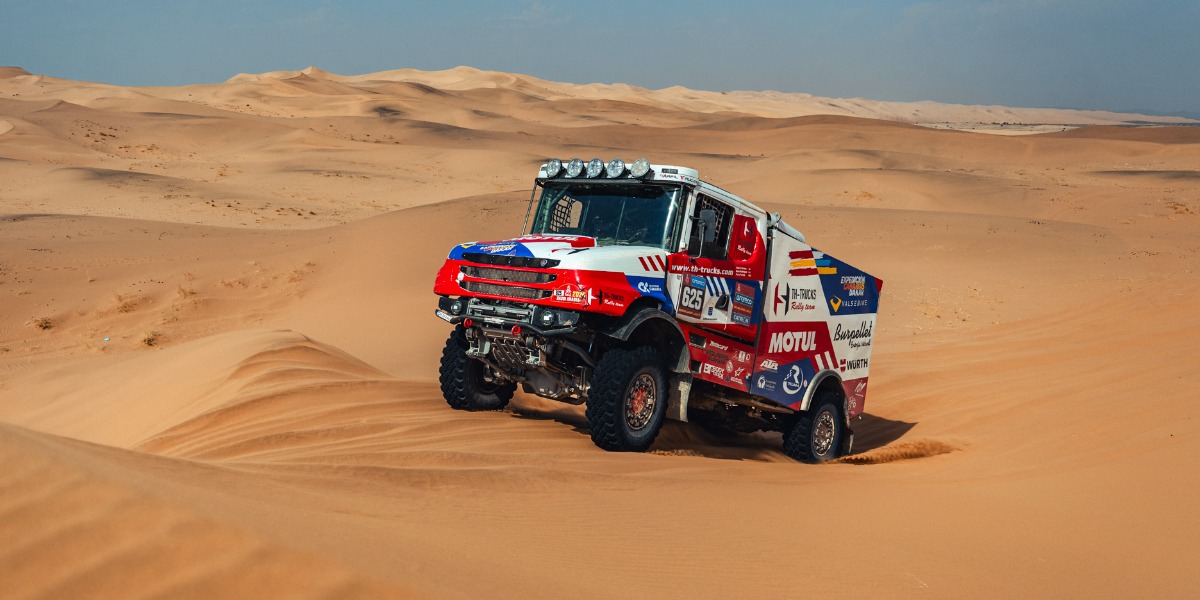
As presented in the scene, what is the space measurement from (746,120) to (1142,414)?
69.9 m

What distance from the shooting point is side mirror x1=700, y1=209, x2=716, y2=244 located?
879 centimetres

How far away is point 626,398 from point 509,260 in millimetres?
1485

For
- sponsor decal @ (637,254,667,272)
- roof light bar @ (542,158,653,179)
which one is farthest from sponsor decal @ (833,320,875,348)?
roof light bar @ (542,158,653,179)

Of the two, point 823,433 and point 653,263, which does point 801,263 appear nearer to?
point 823,433

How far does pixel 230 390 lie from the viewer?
9.80m

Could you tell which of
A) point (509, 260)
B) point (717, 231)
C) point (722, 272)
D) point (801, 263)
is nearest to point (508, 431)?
point (509, 260)

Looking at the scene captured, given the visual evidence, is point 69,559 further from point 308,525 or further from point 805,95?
point 805,95

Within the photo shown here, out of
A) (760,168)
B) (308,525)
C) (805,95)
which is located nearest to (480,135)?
(760,168)

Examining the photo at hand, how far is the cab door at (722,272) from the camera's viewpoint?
8594 mm

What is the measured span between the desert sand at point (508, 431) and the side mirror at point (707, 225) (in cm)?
187

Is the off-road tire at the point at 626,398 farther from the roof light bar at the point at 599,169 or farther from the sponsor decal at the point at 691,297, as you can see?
the roof light bar at the point at 599,169

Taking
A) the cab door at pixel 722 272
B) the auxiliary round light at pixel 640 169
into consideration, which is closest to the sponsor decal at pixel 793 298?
the cab door at pixel 722 272

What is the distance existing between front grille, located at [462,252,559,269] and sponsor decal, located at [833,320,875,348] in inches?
153

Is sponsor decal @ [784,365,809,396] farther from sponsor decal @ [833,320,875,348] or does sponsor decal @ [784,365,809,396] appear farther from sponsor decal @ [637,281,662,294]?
sponsor decal @ [637,281,662,294]
